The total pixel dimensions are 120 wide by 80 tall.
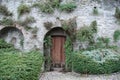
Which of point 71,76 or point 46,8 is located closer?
point 71,76

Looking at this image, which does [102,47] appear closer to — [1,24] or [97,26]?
[97,26]

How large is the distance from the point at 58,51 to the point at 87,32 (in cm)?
201

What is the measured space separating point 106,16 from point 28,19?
4.25 metres

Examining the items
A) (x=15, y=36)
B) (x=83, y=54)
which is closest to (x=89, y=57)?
(x=83, y=54)

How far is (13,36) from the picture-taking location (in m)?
14.4

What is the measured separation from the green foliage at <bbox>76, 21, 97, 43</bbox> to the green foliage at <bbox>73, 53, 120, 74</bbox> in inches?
54.7

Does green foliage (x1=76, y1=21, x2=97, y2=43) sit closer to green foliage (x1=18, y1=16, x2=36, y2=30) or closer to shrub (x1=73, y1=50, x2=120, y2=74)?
shrub (x1=73, y1=50, x2=120, y2=74)

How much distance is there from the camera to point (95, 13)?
13.8 meters

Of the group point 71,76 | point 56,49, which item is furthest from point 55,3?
point 71,76

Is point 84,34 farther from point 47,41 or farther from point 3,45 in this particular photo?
point 3,45

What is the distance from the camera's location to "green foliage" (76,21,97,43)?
44.1 ft

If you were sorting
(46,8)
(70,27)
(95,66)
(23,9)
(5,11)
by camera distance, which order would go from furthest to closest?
(5,11) < (23,9) < (46,8) < (70,27) < (95,66)

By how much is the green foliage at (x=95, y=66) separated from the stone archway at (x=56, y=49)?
1.93 meters

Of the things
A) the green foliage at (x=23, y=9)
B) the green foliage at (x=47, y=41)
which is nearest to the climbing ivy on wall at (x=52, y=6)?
the green foliage at (x=23, y=9)
